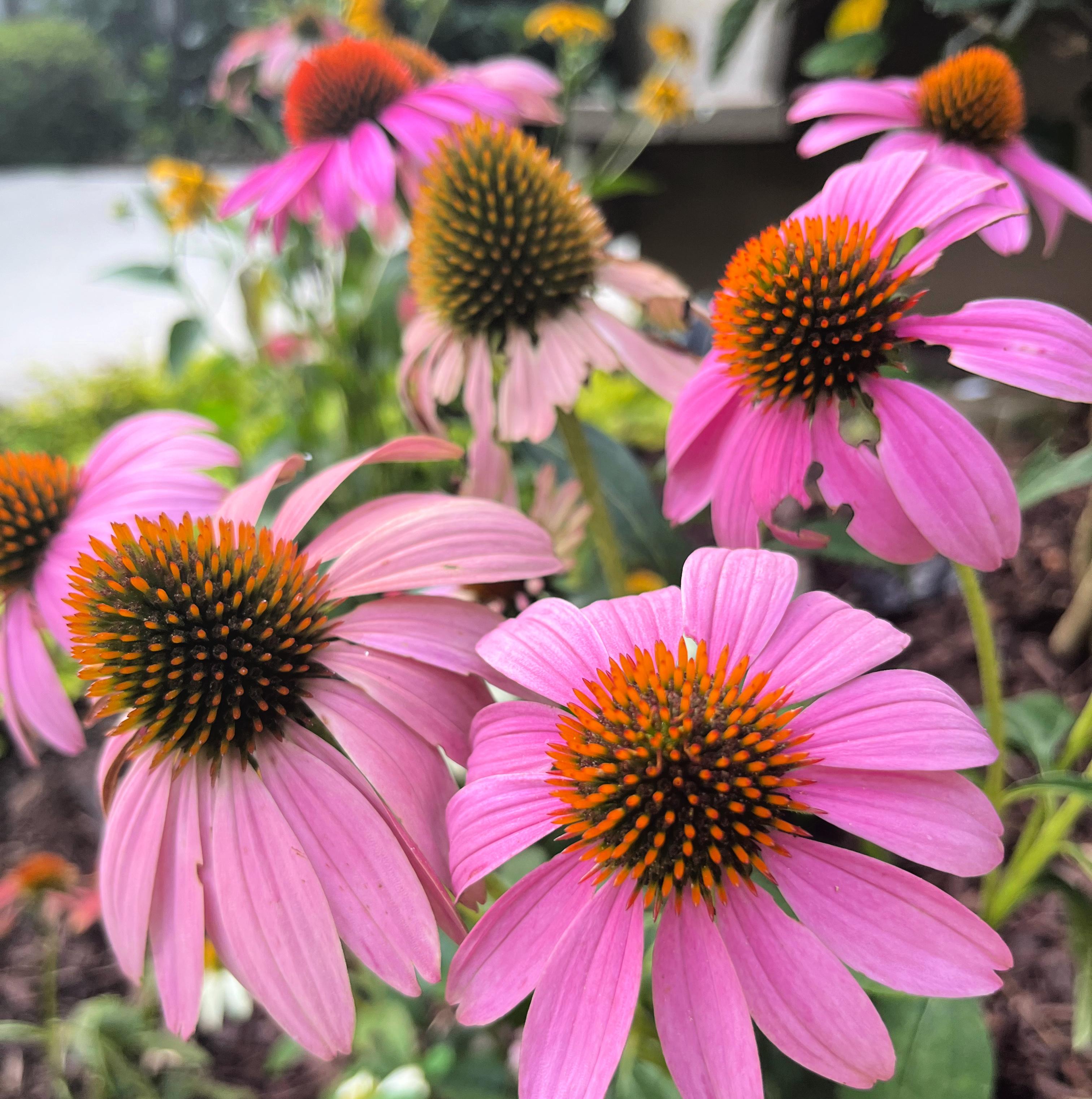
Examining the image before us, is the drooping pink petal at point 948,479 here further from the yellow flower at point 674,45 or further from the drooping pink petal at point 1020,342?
the yellow flower at point 674,45

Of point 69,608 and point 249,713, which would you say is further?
point 69,608

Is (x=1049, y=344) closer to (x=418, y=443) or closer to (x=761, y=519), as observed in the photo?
(x=761, y=519)

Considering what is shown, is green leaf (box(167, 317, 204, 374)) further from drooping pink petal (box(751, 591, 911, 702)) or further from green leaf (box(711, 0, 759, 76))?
drooping pink petal (box(751, 591, 911, 702))

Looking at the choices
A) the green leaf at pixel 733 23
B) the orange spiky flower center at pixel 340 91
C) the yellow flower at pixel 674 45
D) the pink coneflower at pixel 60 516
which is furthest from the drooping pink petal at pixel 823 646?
the yellow flower at pixel 674 45

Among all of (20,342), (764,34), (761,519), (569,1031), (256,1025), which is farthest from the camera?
(20,342)

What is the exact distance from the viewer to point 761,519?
0.38 metres

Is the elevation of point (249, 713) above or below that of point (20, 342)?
above

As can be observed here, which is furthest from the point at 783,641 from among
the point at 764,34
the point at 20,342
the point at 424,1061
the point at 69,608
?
the point at 20,342

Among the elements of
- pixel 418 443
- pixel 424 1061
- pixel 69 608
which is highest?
pixel 418 443

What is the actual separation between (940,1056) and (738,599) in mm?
260

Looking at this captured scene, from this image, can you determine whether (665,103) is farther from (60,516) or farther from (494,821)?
(494,821)

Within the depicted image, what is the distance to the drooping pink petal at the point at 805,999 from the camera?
26 centimetres

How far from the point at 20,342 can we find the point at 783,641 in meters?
3.34

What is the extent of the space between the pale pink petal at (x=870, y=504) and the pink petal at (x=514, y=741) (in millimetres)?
153
